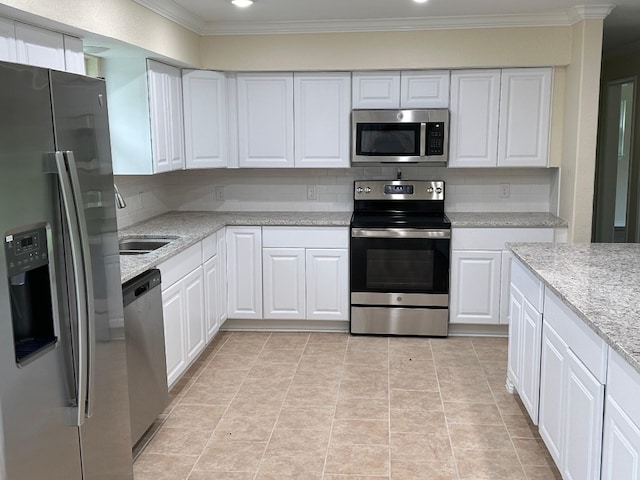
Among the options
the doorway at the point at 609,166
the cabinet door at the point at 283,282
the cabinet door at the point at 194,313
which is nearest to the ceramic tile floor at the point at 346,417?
the cabinet door at the point at 194,313

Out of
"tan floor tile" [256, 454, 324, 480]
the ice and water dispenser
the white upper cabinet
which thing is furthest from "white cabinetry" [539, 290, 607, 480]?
the white upper cabinet

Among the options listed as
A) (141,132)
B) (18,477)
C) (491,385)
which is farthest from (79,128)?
(491,385)

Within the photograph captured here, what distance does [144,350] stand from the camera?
296 cm

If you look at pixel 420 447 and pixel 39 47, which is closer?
pixel 39 47

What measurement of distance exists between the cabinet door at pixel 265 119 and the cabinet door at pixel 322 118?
7 cm

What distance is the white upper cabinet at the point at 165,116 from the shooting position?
157 inches

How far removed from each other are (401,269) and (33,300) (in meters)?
3.16

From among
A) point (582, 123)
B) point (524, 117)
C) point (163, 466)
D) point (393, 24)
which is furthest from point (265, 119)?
point (163, 466)

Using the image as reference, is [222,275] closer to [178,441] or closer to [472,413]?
[178,441]

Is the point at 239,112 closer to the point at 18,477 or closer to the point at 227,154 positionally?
the point at 227,154

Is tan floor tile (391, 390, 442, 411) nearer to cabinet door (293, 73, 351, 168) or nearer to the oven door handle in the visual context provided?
the oven door handle

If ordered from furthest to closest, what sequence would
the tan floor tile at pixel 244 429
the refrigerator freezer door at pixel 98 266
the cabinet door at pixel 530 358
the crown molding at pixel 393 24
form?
the crown molding at pixel 393 24 → the tan floor tile at pixel 244 429 → the cabinet door at pixel 530 358 → the refrigerator freezer door at pixel 98 266

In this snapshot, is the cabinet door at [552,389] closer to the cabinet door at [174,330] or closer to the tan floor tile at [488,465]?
the tan floor tile at [488,465]

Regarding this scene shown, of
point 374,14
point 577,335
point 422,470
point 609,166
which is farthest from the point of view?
point 609,166
